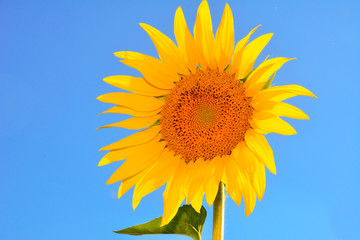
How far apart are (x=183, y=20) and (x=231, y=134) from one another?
3.23 feet

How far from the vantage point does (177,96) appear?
3.54m

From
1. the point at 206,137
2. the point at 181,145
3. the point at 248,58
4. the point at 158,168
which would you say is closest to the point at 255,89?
the point at 248,58

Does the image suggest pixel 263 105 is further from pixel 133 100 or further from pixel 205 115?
pixel 133 100

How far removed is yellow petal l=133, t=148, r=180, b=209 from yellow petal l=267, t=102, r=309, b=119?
949 millimetres

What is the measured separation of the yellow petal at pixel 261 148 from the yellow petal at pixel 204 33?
2.24 feet

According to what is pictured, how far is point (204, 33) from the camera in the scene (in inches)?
125

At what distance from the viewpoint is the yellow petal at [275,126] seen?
2930 mm

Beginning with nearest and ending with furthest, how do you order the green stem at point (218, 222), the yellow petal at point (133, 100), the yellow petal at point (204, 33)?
1. the green stem at point (218, 222)
2. the yellow petal at point (204, 33)
3. the yellow petal at point (133, 100)

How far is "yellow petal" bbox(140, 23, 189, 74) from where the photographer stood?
128 inches

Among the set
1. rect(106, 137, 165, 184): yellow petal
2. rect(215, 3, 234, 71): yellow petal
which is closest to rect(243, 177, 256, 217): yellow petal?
rect(106, 137, 165, 184): yellow petal

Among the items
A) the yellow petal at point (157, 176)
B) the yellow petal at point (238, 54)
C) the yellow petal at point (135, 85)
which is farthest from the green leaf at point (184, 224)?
the yellow petal at point (238, 54)

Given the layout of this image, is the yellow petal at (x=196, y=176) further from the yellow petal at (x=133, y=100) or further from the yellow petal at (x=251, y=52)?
the yellow petal at (x=251, y=52)

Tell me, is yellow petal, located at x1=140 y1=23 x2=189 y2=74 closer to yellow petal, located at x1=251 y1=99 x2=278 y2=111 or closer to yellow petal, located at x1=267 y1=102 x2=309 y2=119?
yellow petal, located at x1=251 y1=99 x2=278 y2=111

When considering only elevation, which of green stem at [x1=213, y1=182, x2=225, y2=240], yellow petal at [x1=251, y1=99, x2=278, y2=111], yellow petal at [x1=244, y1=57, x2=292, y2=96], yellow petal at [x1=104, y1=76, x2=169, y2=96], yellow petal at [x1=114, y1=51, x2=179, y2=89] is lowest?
green stem at [x1=213, y1=182, x2=225, y2=240]
